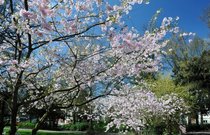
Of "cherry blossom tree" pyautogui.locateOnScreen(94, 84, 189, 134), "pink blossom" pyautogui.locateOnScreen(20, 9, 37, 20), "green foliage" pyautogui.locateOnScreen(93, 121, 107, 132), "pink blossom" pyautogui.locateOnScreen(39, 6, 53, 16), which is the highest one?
"pink blossom" pyautogui.locateOnScreen(39, 6, 53, 16)

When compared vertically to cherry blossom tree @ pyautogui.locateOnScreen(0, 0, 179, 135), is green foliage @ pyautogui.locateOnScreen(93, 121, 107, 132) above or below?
below

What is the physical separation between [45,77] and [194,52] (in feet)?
106

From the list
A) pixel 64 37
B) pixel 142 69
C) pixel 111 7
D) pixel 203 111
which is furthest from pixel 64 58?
pixel 203 111

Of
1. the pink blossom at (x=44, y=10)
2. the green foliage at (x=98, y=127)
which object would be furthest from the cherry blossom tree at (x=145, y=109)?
the green foliage at (x=98, y=127)

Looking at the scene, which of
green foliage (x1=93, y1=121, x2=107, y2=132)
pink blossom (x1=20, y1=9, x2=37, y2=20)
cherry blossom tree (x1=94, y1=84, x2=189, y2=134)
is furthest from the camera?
green foliage (x1=93, y1=121, x2=107, y2=132)

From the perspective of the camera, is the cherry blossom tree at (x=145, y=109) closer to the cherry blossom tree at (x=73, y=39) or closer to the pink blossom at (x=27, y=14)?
the cherry blossom tree at (x=73, y=39)

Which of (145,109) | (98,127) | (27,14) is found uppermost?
(27,14)

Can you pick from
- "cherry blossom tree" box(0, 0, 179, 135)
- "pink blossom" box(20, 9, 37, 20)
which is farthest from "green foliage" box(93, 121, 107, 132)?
"pink blossom" box(20, 9, 37, 20)

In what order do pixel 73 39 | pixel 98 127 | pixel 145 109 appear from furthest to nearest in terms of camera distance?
pixel 98 127 < pixel 145 109 < pixel 73 39

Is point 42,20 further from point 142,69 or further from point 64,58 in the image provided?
point 142,69

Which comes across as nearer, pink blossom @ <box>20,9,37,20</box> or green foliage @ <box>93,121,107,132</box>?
pink blossom @ <box>20,9,37,20</box>

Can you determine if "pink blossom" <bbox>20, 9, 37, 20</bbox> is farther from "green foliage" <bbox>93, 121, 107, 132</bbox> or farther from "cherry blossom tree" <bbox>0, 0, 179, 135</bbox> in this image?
"green foliage" <bbox>93, 121, 107, 132</bbox>

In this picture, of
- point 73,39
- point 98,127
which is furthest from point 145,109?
point 98,127

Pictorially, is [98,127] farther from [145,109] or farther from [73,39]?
[73,39]
